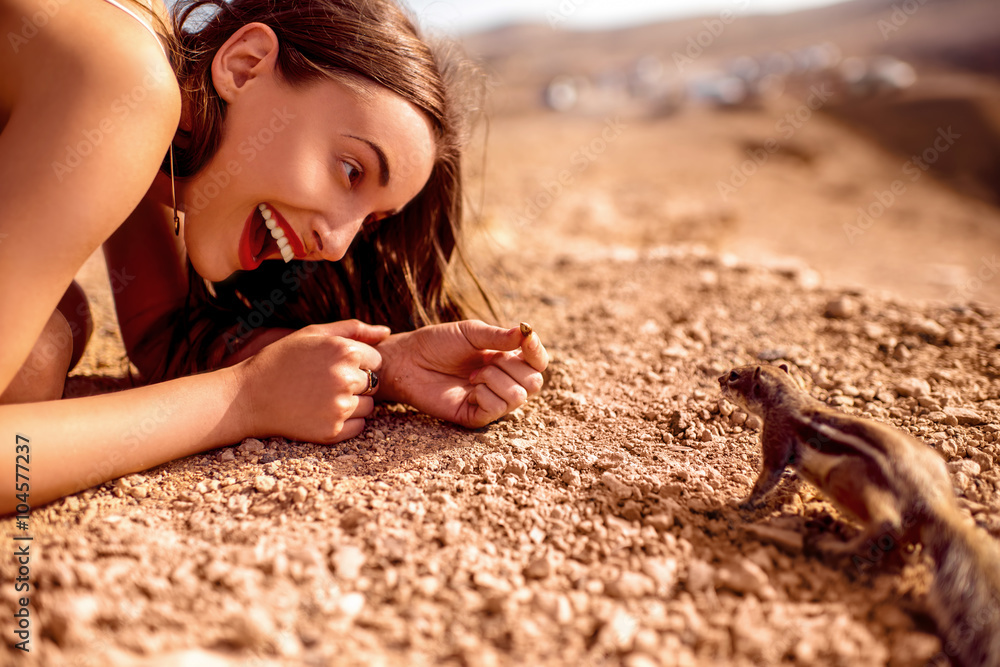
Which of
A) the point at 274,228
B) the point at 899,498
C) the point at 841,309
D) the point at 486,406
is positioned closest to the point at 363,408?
the point at 486,406

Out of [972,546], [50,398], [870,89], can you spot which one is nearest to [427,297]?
[50,398]

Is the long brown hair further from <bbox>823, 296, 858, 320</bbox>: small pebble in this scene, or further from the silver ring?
<bbox>823, 296, 858, 320</bbox>: small pebble

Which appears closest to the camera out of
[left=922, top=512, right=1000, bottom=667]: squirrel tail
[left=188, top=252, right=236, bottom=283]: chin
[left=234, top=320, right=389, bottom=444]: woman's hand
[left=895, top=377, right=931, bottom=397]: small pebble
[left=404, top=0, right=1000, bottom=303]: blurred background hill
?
[left=922, top=512, right=1000, bottom=667]: squirrel tail

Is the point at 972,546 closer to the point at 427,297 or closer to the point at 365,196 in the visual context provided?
the point at 365,196

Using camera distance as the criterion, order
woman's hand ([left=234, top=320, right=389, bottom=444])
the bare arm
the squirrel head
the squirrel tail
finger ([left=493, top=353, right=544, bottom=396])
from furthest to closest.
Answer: finger ([left=493, top=353, right=544, bottom=396]) < woman's hand ([left=234, top=320, right=389, bottom=444]) < the squirrel head < the bare arm < the squirrel tail

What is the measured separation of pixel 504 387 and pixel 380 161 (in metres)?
0.88

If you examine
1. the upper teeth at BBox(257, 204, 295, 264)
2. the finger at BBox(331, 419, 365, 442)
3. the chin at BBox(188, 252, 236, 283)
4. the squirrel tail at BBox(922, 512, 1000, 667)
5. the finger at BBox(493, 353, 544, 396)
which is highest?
the upper teeth at BBox(257, 204, 295, 264)

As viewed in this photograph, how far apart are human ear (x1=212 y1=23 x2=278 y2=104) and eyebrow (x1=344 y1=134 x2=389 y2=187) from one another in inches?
15.9

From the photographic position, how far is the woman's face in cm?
210

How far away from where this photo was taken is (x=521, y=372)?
2164 millimetres

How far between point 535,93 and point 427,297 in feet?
78.1

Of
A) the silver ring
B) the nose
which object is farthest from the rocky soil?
the nose

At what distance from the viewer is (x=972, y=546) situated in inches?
53.9

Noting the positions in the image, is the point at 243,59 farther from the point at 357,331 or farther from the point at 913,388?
the point at 913,388
